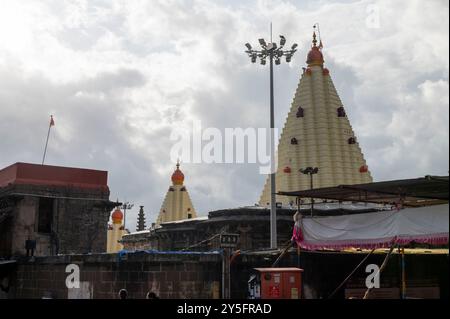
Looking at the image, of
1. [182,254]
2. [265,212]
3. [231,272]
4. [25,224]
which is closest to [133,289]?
[182,254]

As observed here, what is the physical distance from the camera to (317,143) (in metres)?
41.4

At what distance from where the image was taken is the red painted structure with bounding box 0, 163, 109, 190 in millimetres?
27234

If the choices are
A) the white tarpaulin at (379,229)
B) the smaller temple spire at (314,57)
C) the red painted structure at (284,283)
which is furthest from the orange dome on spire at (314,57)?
the red painted structure at (284,283)

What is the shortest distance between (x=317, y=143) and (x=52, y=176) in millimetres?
21047

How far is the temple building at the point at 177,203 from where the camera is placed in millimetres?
54438

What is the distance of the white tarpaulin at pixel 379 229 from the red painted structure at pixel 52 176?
1627 cm

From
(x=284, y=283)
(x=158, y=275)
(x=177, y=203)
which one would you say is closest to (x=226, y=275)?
(x=158, y=275)

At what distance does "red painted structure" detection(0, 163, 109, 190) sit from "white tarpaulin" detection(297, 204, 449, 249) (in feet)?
53.4

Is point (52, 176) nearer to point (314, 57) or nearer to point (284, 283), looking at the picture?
point (284, 283)

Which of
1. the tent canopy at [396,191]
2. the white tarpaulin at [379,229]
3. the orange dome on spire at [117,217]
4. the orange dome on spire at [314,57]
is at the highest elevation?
the orange dome on spire at [314,57]

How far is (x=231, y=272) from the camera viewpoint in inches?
677

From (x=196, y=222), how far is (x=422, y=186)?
Answer: 75.9 feet

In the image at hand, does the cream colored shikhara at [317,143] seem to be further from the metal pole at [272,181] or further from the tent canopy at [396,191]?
the tent canopy at [396,191]

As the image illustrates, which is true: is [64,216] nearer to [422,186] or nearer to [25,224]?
[25,224]
